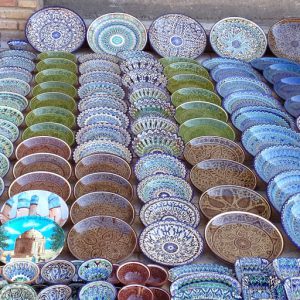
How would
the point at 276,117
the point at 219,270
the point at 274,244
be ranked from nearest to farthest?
the point at 219,270 → the point at 274,244 → the point at 276,117

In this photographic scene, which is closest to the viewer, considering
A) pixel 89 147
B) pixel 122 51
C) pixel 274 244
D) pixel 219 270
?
pixel 219 270

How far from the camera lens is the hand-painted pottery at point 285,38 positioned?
4340mm

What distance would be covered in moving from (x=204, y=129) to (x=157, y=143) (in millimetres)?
379

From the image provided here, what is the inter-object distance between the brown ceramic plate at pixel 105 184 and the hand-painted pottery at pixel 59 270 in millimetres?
541

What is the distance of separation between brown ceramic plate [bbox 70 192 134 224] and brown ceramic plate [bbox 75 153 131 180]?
240 millimetres

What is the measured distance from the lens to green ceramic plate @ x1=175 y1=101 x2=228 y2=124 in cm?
341

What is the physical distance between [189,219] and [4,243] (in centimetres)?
84

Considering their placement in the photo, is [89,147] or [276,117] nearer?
[89,147]

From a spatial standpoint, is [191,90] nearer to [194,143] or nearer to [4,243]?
[194,143]

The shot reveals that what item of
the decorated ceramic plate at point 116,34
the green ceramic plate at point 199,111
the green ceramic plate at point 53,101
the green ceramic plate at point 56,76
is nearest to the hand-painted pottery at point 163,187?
the green ceramic plate at point 199,111

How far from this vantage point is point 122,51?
412 cm

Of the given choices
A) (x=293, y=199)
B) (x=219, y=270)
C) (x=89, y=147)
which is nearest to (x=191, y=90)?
(x=89, y=147)

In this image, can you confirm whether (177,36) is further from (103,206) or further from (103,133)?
(103,206)

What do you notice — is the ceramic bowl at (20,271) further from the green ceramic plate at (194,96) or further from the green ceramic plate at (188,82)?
the green ceramic plate at (188,82)
